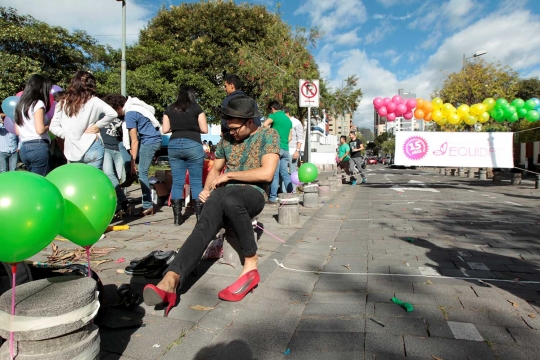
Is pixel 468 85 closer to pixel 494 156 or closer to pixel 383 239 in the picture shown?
pixel 494 156

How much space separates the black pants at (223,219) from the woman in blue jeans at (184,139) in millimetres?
1815

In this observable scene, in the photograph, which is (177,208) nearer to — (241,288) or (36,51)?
(241,288)

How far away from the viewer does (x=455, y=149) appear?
12586 millimetres

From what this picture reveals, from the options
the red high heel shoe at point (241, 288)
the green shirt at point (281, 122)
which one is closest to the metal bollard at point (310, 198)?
the green shirt at point (281, 122)

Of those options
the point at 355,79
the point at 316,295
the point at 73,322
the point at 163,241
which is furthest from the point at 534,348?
the point at 355,79

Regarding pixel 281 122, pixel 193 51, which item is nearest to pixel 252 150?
pixel 281 122

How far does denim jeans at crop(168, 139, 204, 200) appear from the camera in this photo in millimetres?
4840

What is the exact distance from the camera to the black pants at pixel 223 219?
2.64 meters

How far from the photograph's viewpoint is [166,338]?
2158mm

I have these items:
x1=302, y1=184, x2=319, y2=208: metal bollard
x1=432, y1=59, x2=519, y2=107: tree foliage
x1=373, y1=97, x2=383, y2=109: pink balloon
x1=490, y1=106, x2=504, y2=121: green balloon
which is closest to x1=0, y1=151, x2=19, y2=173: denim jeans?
x1=302, y1=184, x2=319, y2=208: metal bollard

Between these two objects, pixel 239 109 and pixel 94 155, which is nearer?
pixel 239 109

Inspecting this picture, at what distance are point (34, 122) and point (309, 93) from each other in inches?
215

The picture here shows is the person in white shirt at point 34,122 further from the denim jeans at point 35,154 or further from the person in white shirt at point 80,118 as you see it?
the person in white shirt at point 80,118

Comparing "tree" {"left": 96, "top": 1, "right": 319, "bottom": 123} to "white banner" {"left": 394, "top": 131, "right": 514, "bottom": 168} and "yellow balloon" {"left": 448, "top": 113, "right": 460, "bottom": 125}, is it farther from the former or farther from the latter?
"yellow balloon" {"left": 448, "top": 113, "right": 460, "bottom": 125}
